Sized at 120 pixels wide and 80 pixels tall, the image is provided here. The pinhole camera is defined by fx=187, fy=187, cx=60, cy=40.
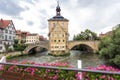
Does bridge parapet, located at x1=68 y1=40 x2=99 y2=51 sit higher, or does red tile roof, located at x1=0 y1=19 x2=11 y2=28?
red tile roof, located at x1=0 y1=19 x2=11 y2=28

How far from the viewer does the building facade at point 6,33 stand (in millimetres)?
47000

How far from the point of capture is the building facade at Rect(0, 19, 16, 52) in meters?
47.0

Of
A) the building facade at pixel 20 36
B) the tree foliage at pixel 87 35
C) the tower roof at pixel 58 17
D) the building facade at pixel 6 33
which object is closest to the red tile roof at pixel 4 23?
the building facade at pixel 6 33

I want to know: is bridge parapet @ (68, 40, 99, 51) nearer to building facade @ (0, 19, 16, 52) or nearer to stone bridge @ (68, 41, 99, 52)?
stone bridge @ (68, 41, 99, 52)

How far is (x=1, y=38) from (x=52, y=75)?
148ft

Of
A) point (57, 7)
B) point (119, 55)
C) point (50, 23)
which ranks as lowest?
point (119, 55)

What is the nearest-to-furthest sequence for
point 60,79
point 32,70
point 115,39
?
point 60,79
point 32,70
point 115,39

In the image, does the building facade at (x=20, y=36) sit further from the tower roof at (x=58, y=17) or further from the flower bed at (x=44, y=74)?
the flower bed at (x=44, y=74)

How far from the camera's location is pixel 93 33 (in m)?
71.9

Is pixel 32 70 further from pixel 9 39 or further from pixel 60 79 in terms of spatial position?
pixel 9 39

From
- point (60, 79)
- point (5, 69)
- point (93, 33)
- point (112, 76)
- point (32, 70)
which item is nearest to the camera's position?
point (112, 76)

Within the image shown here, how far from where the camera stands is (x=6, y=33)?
162ft

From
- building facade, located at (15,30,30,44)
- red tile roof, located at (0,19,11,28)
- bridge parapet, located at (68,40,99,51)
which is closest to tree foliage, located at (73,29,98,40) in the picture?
bridge parapet, located at (68,40,99,51)

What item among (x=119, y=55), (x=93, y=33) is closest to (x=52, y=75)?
(x=119, y=55)
